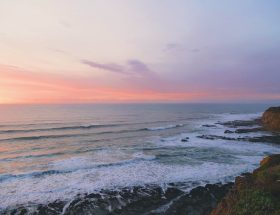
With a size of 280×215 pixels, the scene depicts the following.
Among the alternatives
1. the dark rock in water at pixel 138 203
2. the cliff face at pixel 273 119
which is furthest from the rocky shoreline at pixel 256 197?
the cliff face at pixel 273 119

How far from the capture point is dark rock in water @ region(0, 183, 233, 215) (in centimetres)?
1460

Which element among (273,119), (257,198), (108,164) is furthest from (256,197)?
(273,119)

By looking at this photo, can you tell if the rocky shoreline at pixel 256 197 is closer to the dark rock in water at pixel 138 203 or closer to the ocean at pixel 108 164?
the dark rock in water at pixel 138 203

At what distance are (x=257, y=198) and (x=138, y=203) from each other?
25.8 ft

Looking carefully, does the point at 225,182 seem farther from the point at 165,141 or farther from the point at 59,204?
the point at 165,141

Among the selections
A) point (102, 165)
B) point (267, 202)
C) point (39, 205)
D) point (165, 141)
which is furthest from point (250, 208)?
point (165, 141)

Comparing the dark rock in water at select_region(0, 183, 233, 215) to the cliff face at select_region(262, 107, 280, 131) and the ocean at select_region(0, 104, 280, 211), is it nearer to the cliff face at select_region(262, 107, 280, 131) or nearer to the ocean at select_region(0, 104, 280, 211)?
the ocean at select_region(0, 104, 280, 211)

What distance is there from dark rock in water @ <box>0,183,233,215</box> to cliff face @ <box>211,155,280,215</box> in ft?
12.6

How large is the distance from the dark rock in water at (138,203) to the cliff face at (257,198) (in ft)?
12.6

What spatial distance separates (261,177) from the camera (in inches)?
496

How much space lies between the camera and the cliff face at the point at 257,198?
922cm

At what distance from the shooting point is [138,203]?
51.1ft

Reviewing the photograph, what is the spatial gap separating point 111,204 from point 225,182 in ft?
31.2

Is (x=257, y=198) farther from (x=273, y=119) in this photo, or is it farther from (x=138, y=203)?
(x=273, y=119)
